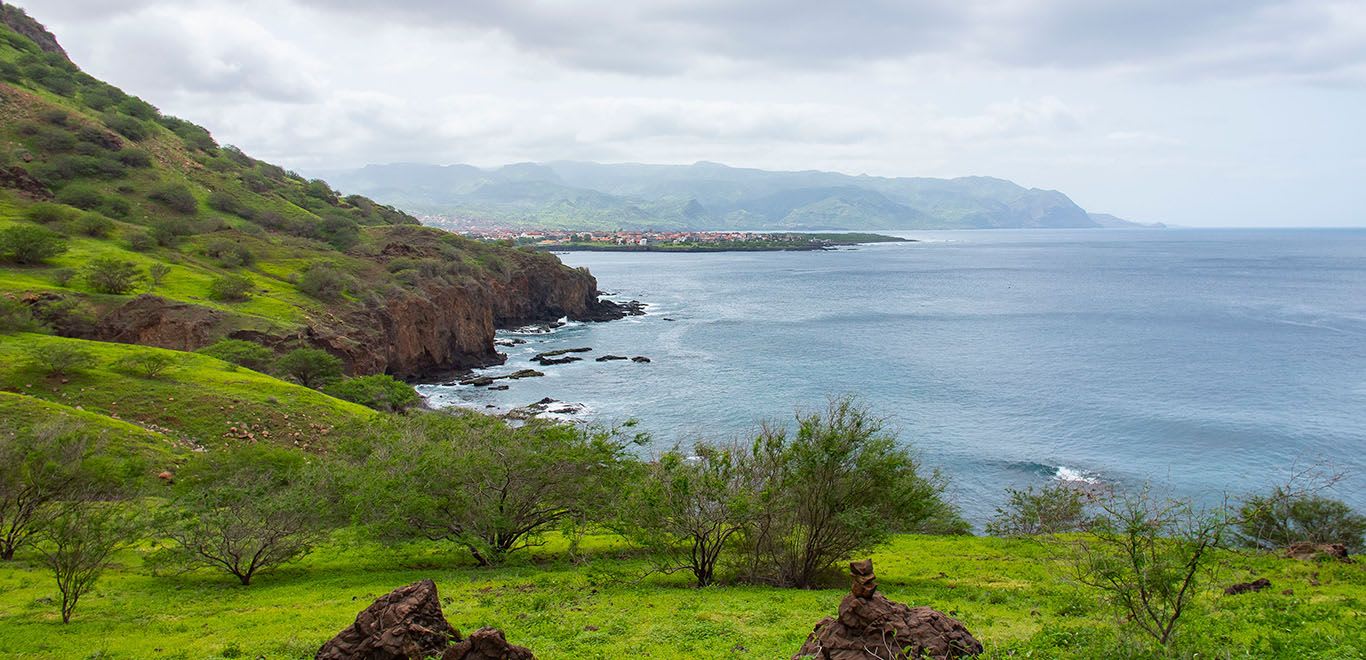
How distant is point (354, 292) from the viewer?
80.0m

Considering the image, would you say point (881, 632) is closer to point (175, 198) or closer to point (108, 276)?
point (108, 276)

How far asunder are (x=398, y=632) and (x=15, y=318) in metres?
53.4

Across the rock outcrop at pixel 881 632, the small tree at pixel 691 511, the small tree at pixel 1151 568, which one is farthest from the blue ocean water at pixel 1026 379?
the rock outcrop at pixel 881 632

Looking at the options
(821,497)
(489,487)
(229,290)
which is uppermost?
(229,290)

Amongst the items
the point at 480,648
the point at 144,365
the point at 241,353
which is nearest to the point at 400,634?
the point at 480,648

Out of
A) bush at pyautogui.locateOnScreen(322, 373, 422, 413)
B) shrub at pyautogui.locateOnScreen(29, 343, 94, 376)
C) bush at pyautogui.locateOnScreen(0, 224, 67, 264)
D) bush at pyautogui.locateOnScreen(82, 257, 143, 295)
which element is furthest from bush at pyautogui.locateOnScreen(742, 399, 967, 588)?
bush at pyautogui.locateOnScreen(0, 224, 67, 264)

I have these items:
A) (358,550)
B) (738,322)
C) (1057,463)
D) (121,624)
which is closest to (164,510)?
(121,624)

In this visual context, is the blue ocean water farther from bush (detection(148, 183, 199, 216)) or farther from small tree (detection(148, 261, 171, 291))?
bush (detection(148, 183, 199, 216))

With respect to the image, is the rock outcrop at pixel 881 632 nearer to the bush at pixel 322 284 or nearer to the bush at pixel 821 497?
the bush at pixel 821 497

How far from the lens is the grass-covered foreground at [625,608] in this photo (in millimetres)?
17141

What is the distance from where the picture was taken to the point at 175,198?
92625mm

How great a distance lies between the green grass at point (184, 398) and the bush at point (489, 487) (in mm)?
16829

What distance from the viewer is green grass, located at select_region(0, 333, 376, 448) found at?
4191 centimetres

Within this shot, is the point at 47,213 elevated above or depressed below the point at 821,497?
above
